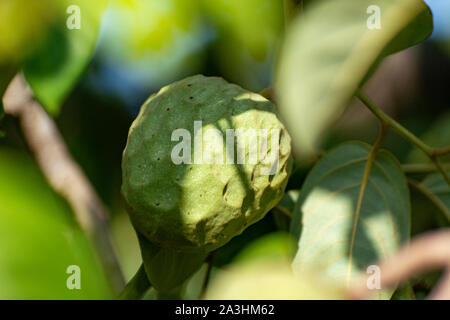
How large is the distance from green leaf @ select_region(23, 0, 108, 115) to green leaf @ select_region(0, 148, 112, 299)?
19cm

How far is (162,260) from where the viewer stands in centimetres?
107

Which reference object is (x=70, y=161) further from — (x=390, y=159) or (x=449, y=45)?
(x=449, y=45)

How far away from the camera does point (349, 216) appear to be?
1222mm

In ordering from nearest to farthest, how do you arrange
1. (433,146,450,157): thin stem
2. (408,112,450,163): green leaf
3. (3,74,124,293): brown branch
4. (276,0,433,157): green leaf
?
(276,0,433,157): green leaf → (433,146,450,157): thin stem → (3,74,124,293): brown branch → (408,112,450,163): green leaf

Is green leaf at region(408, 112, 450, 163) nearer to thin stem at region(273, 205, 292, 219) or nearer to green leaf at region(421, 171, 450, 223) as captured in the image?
green leaf at region(421, 171, 450, 223)

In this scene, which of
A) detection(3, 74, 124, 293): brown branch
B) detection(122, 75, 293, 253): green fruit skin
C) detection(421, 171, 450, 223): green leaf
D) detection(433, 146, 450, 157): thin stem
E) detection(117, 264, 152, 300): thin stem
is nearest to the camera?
detection(122, 75, 293, 253): green fruit skin

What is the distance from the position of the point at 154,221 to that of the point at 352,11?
50 centimetres

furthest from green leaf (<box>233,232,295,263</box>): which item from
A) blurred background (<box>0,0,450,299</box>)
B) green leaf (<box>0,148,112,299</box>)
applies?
green leaf (<box>0,148,112,299</box>)

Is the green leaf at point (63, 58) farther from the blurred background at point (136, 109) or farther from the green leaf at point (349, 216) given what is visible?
the green leaf at point (349, 216)

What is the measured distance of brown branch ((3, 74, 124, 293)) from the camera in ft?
5.53

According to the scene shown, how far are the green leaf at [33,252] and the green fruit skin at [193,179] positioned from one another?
139mm

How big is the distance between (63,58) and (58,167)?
0.65 metres

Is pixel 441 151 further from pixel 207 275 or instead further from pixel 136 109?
pixel 136 109

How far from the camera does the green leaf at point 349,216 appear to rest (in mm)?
1153
